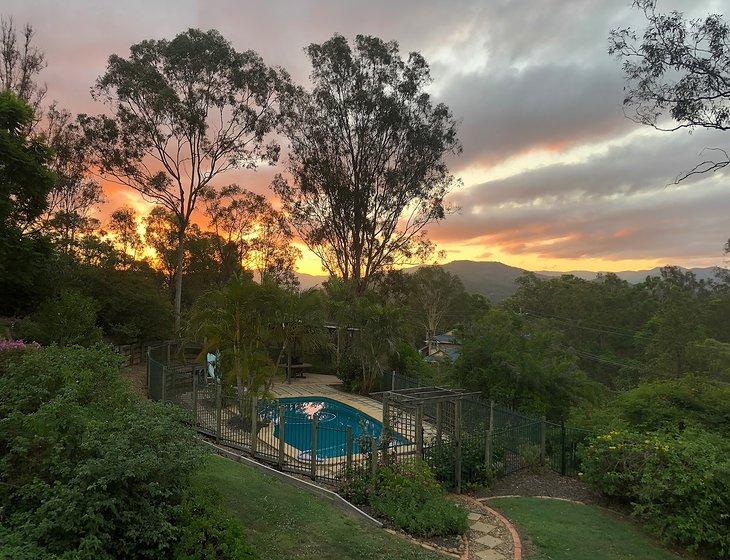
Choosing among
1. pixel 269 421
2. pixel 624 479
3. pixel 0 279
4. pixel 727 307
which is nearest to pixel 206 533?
pixel 269 421

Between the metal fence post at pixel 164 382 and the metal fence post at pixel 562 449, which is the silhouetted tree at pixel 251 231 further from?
the metal fence post at pixel 562 449

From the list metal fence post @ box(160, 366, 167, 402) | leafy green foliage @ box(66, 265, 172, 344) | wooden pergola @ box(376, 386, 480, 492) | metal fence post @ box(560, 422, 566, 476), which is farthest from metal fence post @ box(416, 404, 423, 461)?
leafy green foliage @ box(66, 265, 172, 344)

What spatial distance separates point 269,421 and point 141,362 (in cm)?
1329

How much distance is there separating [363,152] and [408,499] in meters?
22.4

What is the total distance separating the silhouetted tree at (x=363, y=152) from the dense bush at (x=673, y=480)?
61.7ft

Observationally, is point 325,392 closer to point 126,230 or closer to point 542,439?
point 542,439

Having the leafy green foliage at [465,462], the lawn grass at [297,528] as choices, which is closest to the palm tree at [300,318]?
the leafy green foliage at [465,462]

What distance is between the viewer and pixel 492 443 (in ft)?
35.1

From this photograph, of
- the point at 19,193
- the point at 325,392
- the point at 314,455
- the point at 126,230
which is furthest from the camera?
the point at 126,230

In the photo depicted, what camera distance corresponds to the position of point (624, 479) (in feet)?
30.4

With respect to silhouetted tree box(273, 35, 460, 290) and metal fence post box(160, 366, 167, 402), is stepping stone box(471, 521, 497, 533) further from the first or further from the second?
silhouetted tree box(273, 35, 460, 290)

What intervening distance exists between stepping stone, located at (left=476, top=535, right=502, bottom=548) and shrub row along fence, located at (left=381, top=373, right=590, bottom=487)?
2583mm

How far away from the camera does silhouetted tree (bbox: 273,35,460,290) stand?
26.1 meters

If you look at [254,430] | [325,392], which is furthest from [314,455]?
[325,392]
